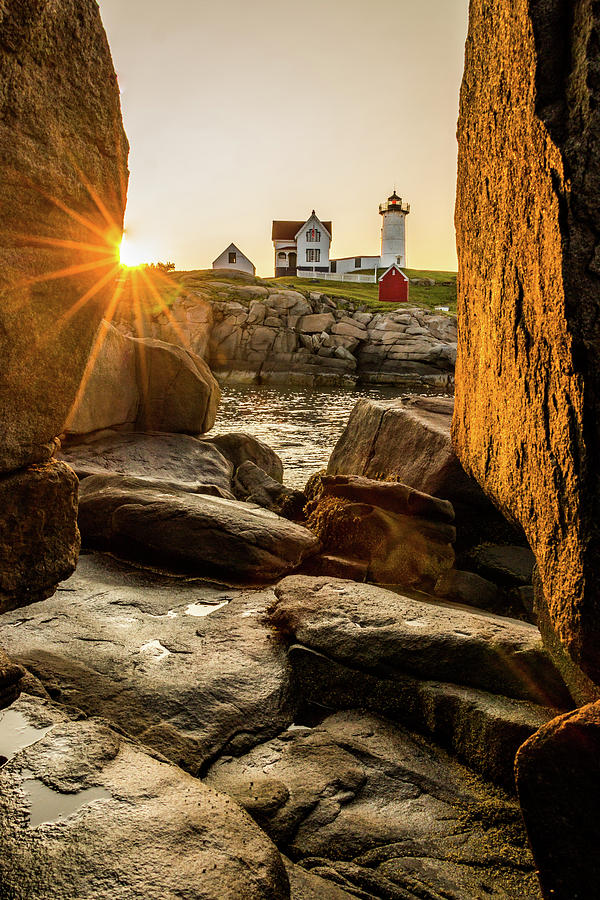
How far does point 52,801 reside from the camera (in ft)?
9.14

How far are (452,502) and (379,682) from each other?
14.1ft

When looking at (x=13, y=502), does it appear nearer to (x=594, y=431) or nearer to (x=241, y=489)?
(x=594, y=431)

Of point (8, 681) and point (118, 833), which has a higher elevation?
point (8, 681)

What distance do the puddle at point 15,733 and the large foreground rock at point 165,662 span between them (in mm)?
403

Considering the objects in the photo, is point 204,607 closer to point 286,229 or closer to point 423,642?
point 423,642

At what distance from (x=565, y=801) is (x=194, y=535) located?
4689 millimetres

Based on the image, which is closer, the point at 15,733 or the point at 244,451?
the point at 15,733

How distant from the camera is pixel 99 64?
2910mm

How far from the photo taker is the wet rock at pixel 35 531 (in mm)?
2799

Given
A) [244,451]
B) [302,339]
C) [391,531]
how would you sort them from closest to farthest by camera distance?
[391,531] < [244,451] < [302,339]

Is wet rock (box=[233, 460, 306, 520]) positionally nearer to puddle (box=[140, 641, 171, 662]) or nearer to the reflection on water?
the reflection on water

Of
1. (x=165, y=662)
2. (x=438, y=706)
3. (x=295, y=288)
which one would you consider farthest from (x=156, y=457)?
(x=295, y=288)

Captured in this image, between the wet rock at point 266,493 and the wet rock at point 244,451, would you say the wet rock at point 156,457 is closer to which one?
the wet rock at point 266,493

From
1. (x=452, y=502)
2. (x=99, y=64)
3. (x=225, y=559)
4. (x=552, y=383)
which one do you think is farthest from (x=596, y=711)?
(x=452, y=502)
